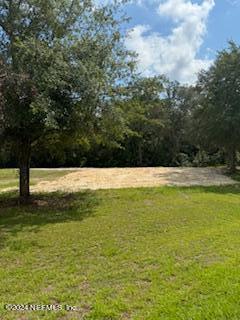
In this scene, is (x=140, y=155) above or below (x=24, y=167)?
above

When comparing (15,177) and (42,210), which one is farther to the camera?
(15,177)

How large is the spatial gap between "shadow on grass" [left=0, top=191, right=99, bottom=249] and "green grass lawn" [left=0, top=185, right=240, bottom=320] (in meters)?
0.03

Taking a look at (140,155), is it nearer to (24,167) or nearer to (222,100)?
(222,100)

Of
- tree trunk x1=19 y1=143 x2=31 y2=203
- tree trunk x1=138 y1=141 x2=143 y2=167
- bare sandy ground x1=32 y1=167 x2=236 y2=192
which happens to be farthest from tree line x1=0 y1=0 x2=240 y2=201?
tree trunk x1=138 y1=141 x2=143 y2=167

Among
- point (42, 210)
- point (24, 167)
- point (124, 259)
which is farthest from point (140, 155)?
point (124, 259)

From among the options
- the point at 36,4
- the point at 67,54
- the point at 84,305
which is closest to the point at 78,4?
the point at 36,4

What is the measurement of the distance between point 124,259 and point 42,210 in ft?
18.1

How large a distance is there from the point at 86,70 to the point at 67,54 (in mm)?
767

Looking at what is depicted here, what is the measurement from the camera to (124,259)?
6414 millimetres

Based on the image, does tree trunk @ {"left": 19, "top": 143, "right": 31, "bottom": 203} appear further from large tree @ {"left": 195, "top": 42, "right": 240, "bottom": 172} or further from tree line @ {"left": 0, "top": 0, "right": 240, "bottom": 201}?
large tree @ {"left": 195, "top": 42, "right": 240, "bottom": 172}

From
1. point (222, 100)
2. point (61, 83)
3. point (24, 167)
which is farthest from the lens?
point (222, 100)

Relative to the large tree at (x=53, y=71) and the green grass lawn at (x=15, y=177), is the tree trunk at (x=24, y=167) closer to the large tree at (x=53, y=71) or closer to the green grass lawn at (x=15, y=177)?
the large tree at (x=53, y=71)

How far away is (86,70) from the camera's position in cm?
1037

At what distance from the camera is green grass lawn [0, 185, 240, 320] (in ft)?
14.5
